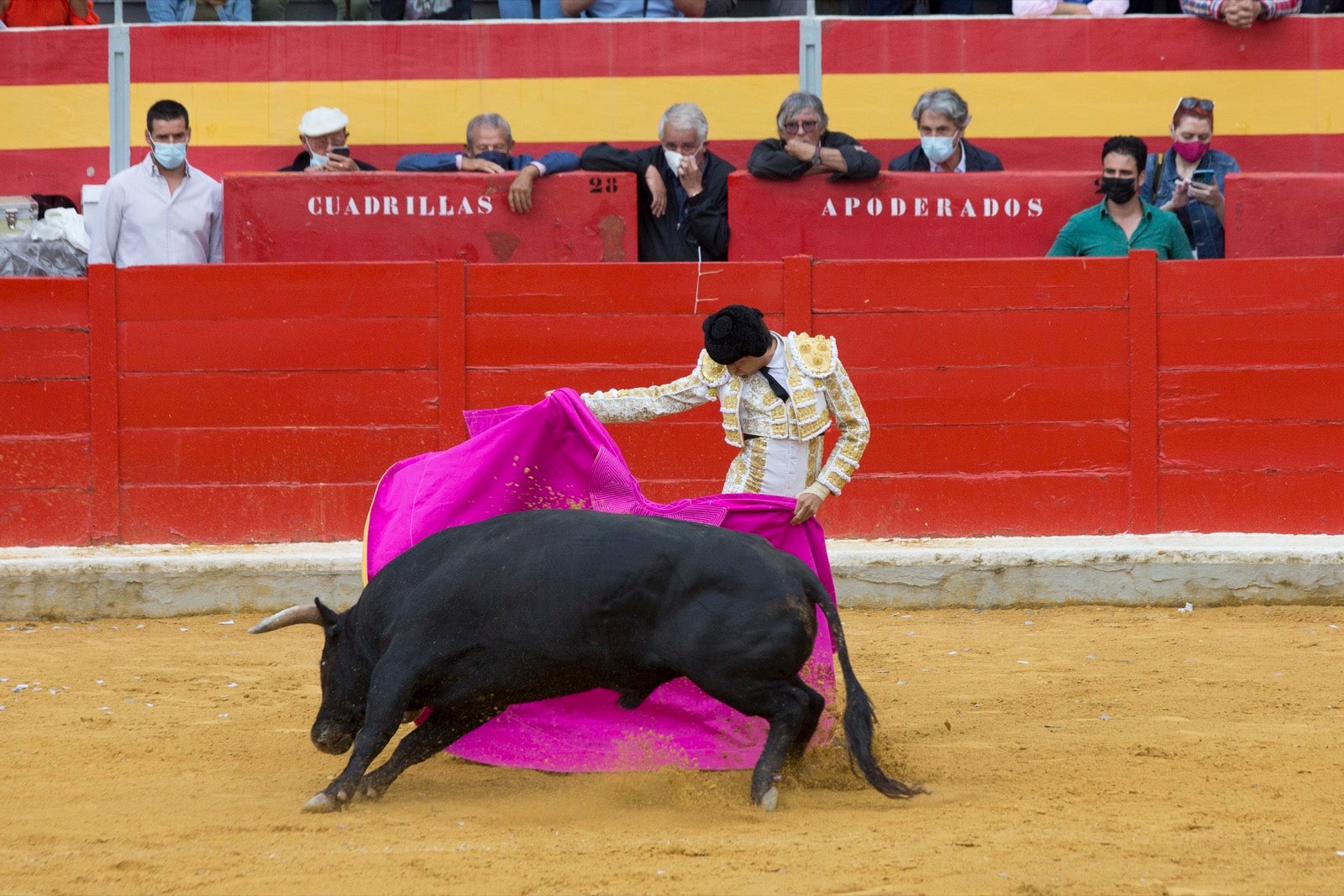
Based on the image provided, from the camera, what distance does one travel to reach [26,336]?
659 cm

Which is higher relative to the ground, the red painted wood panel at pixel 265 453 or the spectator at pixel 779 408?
the spectator at pixel 779 408

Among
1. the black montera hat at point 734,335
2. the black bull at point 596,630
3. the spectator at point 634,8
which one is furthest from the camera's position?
the spectator at point 634,8

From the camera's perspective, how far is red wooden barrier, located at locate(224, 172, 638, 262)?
22.3 feet

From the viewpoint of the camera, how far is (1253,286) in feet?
21.6

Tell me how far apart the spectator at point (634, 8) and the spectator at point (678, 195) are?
1507 millimetres

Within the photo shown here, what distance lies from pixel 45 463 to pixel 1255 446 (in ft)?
15.9

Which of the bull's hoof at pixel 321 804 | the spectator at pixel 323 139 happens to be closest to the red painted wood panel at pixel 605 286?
the spectator at pixel 323 139

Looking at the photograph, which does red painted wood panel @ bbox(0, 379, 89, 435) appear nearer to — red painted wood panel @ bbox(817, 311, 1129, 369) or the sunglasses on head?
red painted wood panel @ bbox(817, 311, 1129, 369)

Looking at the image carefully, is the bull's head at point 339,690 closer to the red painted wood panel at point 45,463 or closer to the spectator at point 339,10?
the red painted wood panel at point 45,463

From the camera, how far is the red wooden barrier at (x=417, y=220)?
6.80 metres

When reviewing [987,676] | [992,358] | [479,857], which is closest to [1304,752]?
[987,676]

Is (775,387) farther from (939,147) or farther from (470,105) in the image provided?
(470,105)

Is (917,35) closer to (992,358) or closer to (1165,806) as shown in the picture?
(992,358)

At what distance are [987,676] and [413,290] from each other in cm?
291
